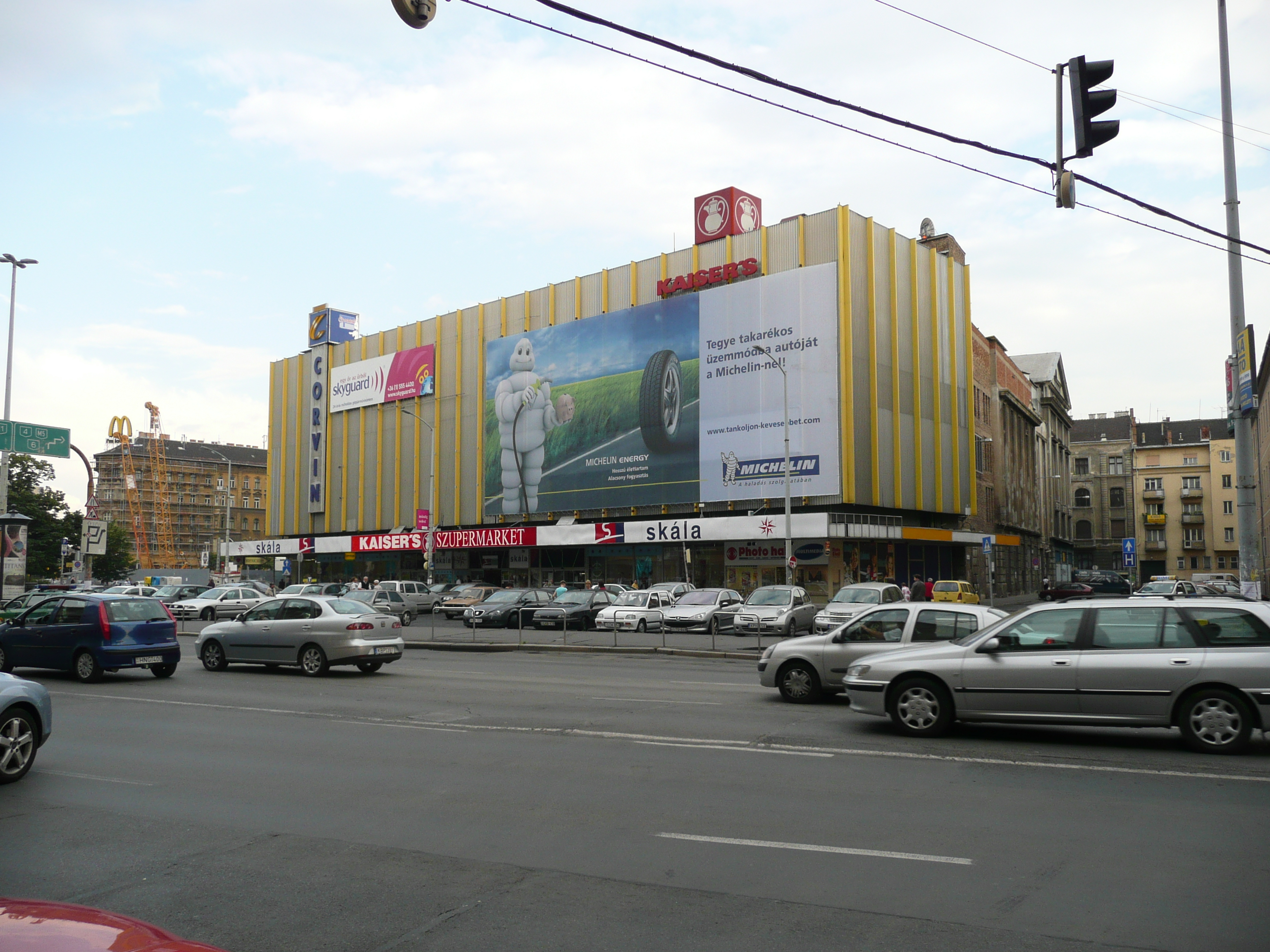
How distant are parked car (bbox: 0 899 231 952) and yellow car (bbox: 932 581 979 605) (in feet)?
113

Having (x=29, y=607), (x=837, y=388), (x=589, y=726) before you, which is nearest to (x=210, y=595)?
(x=29, y=607)

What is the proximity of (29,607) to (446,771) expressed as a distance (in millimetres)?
12485

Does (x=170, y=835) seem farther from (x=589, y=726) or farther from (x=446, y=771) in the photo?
(x=589, y=726)

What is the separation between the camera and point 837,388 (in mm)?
44438

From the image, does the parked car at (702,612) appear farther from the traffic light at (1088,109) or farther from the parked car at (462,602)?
the traffic light at (1088,109)

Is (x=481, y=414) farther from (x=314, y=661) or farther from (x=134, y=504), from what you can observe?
(x=134, y=504)

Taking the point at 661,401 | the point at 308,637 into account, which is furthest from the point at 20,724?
the point at 661,401

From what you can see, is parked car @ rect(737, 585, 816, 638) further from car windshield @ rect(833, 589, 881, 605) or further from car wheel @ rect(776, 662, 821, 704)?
car wheel @ rect(776, 662, 821, 704)

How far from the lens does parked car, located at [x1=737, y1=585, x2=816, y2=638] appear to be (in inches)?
1080

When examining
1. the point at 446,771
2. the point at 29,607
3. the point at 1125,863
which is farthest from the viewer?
the point at 29,607

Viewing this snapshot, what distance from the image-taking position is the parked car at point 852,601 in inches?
1033

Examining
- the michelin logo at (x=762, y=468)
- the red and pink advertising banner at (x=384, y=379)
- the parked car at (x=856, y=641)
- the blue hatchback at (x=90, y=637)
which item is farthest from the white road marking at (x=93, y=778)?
the red and pink advertising banner at (x=384, y=379)

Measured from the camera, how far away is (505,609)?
3394 centimetres

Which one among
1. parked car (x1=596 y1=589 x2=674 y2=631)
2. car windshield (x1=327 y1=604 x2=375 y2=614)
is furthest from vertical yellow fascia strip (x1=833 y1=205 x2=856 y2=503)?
car windshield (x1=327 y1=604 x2=375 y2=614)
